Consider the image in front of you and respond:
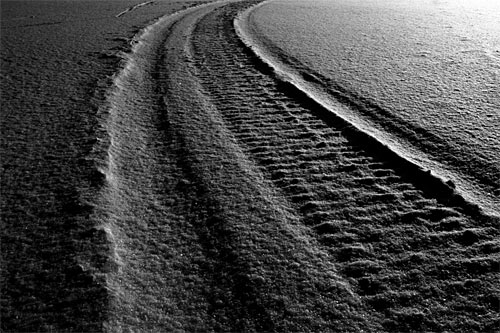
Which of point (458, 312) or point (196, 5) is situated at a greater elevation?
point (196, 5)

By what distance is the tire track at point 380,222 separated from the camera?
1679 millimetres

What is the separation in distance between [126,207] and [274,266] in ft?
2.68

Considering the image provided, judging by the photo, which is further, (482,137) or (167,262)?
(482,137)

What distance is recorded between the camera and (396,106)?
3.31 metres

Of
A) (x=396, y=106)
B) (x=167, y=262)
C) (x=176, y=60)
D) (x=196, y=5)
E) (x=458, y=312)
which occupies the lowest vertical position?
(x=458, y=312)

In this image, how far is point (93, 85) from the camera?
12.5 ft

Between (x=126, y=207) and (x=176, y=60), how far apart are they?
2.74m

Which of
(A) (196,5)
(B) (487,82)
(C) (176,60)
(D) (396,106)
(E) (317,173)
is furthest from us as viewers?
(A) (196,5)

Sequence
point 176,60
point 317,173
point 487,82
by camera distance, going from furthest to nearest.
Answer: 1. point 176,60
2. point 487,82
3. point 317,173

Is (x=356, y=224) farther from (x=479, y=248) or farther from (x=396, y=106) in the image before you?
(x=396, y=106)

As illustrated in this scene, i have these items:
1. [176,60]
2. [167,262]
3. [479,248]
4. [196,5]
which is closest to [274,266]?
[167,262]

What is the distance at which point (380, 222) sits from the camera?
2088 mm

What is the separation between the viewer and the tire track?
1679 millimetres

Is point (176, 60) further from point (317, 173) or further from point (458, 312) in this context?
point (458, 312)
